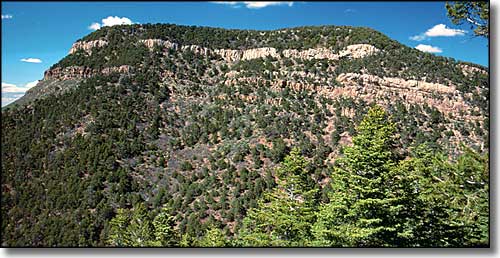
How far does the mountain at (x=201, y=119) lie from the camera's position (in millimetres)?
14578

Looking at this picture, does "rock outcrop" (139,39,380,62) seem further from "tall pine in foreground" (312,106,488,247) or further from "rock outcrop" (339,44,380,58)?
"tall pine in foreground" (312,106,488,247)

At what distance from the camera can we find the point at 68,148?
17.2 meters

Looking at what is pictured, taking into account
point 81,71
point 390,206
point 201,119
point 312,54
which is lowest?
point 390,206

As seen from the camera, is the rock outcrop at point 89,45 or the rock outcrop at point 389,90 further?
the rock outcrop at point 89,45

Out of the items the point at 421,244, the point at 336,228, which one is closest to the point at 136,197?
the point at 336,228

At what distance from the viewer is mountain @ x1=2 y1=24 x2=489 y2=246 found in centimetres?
1458

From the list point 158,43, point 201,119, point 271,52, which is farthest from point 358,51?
point 158,43

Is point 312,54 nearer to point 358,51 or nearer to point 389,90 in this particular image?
point 358,51

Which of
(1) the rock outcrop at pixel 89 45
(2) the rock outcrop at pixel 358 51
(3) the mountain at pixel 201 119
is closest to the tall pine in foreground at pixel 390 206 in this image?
(3) the mountain at pixel 201 119

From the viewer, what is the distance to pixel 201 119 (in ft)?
66.5

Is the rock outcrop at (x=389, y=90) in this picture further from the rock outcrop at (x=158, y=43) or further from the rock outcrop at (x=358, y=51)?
the rock outcrop at (x=158, y=43)

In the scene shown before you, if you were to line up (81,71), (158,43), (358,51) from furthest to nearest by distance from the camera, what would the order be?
(158,43) → (358,51) → (81,71)

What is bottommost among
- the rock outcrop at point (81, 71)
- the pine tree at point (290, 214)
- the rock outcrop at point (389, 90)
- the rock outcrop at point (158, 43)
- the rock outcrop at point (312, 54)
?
the pine tree at point (290, 214)

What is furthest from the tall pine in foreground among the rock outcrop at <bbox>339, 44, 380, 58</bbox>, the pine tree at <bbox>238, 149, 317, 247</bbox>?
the rock outcrop at <bbox>339, 44, 380, 58</bbox>
